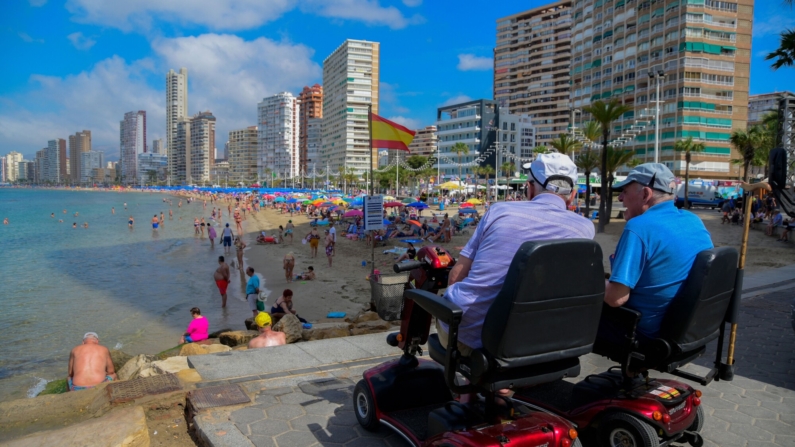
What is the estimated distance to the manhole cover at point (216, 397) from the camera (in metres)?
3.55

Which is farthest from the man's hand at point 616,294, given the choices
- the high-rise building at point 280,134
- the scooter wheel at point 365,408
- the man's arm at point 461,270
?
the high-rise building at point 280,134

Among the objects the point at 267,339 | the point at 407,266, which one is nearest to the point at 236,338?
the point at 267,339

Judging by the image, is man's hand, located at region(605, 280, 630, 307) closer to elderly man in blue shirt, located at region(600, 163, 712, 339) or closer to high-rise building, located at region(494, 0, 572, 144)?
elderly man in blue shirt, located at region(600, 163, 712, 339)

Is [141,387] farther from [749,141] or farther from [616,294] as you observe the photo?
[749,141]

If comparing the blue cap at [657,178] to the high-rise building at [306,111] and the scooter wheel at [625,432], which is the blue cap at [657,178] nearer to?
the scooter wheel at [625,432]

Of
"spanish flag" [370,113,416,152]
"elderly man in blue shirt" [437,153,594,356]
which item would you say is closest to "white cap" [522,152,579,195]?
"elderly man in blue shirt" [437,153,594,356]

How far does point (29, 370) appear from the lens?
893cm

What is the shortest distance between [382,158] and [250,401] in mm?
136072

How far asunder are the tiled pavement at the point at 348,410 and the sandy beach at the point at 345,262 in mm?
8292

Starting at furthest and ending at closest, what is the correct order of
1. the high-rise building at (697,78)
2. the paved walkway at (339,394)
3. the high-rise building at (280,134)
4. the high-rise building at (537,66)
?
the high-rise building at (280,134) < the high-rise building at (537,66) < the high-rise building at (697,78) < the paved walkway at (339,394)

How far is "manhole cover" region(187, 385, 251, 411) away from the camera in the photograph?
3.55 meters

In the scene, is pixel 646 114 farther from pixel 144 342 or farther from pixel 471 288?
pixel 471 288

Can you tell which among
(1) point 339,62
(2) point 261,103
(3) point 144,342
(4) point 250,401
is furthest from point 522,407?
(2) point 261,103

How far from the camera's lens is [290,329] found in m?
6.60
